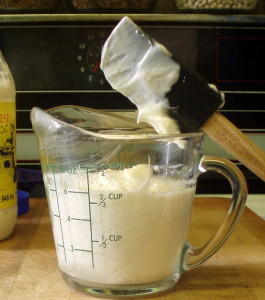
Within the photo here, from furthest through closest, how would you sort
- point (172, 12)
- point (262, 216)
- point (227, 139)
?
point (172, 12) → point (262, 216) → point (227, 139)

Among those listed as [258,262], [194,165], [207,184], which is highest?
[194,165]

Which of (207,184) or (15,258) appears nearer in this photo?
(15,258)

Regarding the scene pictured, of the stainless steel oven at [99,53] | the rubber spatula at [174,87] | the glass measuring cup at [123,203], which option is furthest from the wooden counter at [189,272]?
the stainless steel oven at [99,53]

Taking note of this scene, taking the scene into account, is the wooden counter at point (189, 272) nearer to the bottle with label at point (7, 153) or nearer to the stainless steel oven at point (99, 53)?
the bottle with label at point (7, 153)

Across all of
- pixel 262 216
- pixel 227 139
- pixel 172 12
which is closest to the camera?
pixel 227 139

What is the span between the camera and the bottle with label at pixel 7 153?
0.75m

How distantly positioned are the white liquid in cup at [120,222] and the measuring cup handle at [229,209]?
3 cm

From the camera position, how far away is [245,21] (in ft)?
3.50

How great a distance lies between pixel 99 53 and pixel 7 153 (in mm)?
375

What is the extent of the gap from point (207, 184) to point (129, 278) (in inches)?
23.8

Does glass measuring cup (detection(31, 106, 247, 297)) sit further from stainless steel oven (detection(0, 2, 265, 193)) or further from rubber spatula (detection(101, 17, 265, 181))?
stainless steel oven (detection(0, 2, 265, 193))

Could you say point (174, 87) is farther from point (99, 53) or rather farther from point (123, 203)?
point (99, 53)

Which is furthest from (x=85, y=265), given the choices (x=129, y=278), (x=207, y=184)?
(x=207, y=184)

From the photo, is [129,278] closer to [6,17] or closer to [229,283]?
[229,283]
